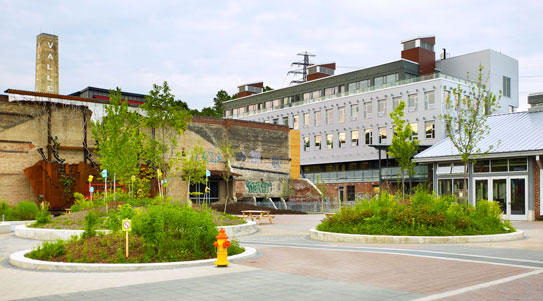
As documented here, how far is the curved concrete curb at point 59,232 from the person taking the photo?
17.9 meters

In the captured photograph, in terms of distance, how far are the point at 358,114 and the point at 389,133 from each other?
15.8ft

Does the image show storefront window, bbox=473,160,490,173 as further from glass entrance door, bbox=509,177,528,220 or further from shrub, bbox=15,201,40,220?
shrub, bbox=15,201,40,220

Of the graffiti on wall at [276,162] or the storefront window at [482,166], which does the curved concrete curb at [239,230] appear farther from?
the graffiti on wall at [276,162]

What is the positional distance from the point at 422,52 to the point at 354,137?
12541 mm

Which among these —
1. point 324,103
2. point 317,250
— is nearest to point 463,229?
point 317,250

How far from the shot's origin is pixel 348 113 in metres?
59.9

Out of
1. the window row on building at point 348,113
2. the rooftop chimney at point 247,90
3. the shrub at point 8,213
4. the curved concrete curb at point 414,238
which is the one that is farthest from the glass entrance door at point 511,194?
the rooftop chimney at point 247,90

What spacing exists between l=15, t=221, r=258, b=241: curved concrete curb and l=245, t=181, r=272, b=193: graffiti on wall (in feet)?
81.9

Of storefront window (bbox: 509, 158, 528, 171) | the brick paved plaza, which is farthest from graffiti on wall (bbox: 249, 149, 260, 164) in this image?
the brick paved plaza

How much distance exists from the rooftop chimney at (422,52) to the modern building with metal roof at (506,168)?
25.7 metres

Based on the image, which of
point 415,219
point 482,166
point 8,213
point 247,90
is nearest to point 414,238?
point 415,219

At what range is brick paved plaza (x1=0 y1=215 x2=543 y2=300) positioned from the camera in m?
7.78

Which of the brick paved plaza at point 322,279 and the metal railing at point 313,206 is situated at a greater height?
the brick paved plaza at point 322,279

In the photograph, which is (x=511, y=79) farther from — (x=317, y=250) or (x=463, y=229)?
(x=317, y=250)
